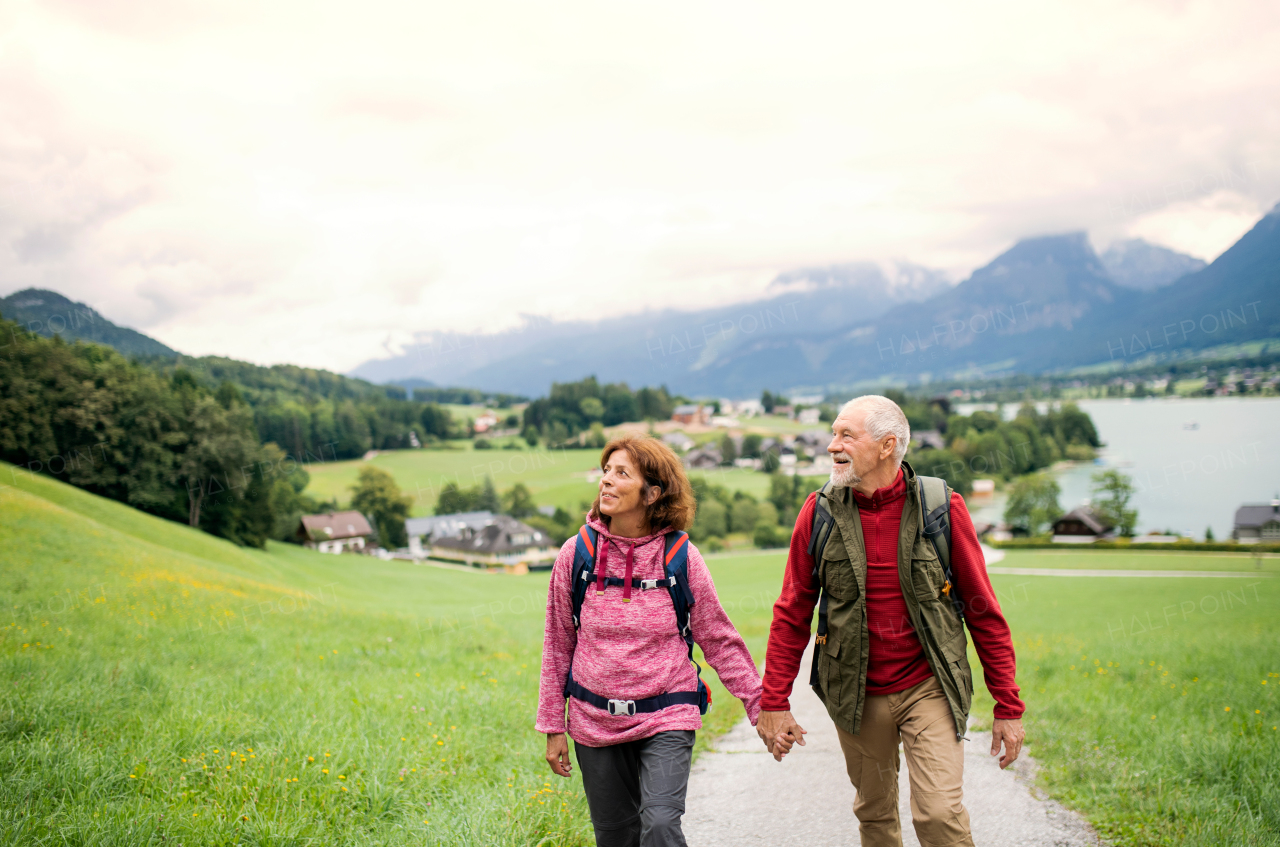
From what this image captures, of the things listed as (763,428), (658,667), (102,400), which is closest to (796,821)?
(658,667)

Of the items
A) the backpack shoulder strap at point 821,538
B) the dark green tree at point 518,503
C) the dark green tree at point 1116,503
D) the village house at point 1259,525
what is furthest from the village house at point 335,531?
the village house at point 1259,525

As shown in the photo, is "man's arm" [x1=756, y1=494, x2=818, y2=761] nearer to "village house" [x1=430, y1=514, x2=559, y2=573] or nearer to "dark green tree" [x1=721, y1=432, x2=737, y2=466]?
"village house" [x1=430, y1=514, x2=559, y2=573]

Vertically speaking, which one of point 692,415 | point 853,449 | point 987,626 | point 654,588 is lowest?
point 987,626

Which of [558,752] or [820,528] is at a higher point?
[820,528]

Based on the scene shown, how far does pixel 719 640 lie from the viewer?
353 cm

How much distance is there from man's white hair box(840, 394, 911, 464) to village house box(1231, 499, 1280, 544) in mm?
68804

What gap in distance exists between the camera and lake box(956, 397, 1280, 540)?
7875cm

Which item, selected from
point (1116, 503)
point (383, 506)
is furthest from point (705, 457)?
point (1116, 503)

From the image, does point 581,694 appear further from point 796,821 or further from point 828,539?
point 796,821

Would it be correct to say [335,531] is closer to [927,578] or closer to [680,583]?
[680,583]

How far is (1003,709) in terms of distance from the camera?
347cm

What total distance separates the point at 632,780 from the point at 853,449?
Answer: 191cm

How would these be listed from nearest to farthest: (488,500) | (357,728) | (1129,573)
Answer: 1. (357,728)
2. (1129,573)
3. (488,500)

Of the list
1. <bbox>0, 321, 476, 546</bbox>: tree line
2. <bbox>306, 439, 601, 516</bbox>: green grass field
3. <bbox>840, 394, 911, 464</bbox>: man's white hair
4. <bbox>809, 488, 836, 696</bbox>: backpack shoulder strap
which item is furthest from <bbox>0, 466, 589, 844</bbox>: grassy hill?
<bbox>306, 439, 601, 516</bbox>: green grass field
